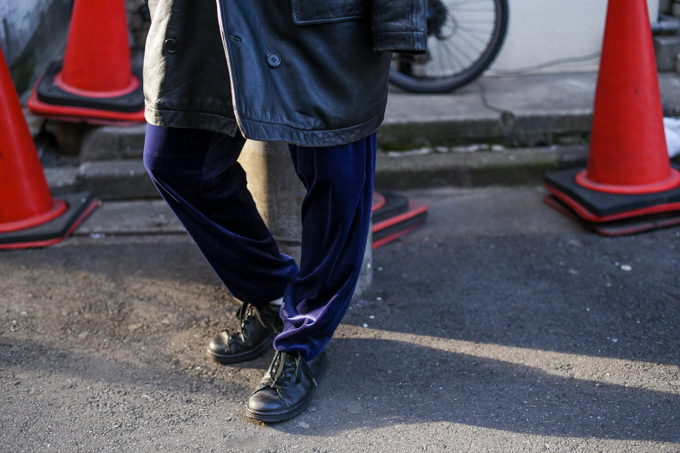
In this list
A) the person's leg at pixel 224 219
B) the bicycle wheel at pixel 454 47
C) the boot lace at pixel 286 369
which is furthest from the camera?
the bicycle wheel at pixel 454 47

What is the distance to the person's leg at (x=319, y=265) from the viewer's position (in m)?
2.00

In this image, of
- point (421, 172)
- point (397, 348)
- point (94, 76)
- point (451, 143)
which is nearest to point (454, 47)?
point (451, 143)

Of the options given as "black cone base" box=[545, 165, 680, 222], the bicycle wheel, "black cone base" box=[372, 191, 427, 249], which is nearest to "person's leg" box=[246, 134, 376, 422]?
"black cone base" box=[372, 191, 427, 249]

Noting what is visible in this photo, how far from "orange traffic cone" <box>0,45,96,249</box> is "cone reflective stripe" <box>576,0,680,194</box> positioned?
2710mm

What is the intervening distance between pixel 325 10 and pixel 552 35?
3.46m

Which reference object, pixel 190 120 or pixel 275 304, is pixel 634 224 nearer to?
pixel 275 304

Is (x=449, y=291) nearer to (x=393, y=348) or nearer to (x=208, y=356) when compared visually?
(x=393, y=348)

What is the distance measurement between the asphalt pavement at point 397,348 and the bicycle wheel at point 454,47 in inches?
49.4

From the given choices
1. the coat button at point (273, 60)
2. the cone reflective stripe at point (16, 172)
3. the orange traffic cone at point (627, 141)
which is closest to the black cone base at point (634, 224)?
the orange traffic cone at point (627, 141)

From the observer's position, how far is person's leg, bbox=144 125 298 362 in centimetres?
207

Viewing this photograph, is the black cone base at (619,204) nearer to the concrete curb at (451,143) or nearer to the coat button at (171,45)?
the concrete curb at (451,143)

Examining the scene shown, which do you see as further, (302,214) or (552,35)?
(552,35)

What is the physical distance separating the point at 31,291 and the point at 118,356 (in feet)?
2.29

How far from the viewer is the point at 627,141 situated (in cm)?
340
